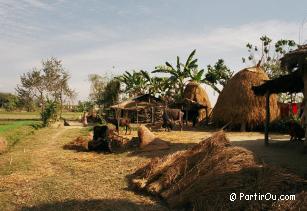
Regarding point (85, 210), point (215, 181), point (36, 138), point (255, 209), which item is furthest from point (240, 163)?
point (36, 138)

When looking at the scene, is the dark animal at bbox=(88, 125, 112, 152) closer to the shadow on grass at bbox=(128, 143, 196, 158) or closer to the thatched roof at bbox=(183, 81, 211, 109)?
the shadow on grass at bbox=(128, 143, 196, 158)

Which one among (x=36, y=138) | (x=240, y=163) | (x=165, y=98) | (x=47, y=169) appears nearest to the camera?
(x=240, y=163)

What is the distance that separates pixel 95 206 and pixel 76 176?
2914 millimetres

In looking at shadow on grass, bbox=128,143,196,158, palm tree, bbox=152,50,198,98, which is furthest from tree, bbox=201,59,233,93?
shadow on grass, bbox=128,143,196,158

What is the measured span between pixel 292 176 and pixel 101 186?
15.4ft

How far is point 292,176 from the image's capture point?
6.86m

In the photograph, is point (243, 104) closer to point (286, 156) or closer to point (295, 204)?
point (286, 156)

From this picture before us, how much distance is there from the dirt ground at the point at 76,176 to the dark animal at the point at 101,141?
61cm

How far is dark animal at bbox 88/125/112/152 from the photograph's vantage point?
14.9 m

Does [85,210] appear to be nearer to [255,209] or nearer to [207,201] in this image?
[207,201]

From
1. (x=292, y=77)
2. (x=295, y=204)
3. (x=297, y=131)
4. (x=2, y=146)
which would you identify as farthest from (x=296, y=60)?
(x=2, y=146)

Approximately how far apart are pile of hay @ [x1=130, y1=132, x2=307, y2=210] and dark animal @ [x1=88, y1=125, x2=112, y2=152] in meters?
4.71

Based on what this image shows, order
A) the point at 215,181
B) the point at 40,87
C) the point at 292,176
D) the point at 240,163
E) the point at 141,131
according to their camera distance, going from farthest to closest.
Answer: the point at 40,87 < the point at 141,131 < the point at 240,163 < the point at 215,181 < the point at 292,176

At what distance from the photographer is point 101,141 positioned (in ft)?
49.1
